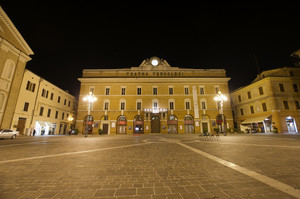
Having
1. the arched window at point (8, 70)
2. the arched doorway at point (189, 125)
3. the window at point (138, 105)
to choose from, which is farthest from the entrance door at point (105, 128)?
the arched doorway at point (189, 125)

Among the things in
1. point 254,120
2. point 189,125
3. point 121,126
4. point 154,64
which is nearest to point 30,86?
point 121,126

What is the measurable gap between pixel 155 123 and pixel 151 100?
5472mm

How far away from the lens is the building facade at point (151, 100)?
30078mm

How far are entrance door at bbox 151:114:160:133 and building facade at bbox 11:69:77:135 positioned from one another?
22.0 metres

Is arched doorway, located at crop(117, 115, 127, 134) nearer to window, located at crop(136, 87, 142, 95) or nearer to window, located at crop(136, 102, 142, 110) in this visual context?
window, located at crop(136, 102, 142, 110)

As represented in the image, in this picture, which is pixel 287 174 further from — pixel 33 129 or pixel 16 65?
pixel 33 129

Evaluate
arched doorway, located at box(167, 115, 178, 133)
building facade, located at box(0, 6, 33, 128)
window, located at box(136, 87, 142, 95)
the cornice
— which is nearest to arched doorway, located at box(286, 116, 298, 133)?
the cornice

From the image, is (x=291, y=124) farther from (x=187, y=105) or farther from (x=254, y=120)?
(x=187, y=105)

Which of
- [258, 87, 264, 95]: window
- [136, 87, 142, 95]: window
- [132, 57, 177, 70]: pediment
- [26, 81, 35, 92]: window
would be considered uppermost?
[132, 57, 177, 70]: pediment

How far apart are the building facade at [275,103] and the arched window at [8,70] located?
43991 millimetres

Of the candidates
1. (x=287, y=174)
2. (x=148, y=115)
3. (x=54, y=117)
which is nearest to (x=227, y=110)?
(x=148, y=115)

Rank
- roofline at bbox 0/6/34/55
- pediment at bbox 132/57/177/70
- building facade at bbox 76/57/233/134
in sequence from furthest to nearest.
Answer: pediment at bbox 132/57/177/70 < building facade at bbox 76/57/233/134 < roofline at bbox 0/6/34/55

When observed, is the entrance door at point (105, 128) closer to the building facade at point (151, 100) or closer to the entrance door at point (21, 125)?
the building facade at point (151, 100)

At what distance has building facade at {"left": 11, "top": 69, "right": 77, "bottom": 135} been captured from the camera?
71.9 ft
